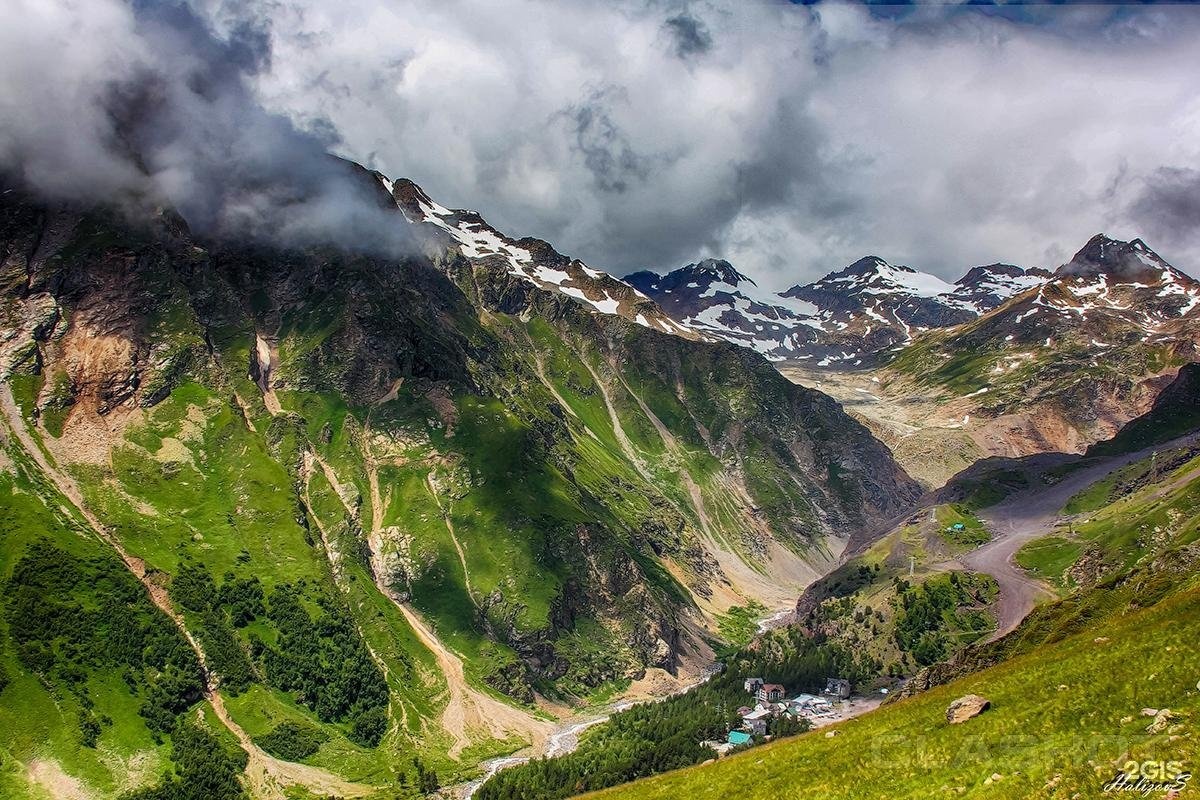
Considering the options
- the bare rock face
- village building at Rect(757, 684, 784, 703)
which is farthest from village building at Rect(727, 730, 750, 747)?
the bare rock face

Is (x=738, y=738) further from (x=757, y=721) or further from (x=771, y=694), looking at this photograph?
(x=771, y=694)

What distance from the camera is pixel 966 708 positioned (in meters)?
38.8

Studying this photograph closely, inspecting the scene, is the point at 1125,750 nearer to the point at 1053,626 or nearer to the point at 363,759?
the point at 1053,626

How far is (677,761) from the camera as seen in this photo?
159 metres

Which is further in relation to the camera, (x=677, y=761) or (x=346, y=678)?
(x=346, y=678)

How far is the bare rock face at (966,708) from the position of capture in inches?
1503

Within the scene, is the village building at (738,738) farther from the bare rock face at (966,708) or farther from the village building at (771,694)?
the bare rock face at (966,708)

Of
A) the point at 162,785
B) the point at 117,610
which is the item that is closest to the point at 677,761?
the point at 162,785

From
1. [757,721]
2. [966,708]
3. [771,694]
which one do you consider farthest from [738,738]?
[966,708]

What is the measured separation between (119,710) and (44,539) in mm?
52529

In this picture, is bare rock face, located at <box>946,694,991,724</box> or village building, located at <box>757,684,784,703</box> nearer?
bare rock face, located at <box>946,694,991,724</box>

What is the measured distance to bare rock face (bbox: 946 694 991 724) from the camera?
38.2 m

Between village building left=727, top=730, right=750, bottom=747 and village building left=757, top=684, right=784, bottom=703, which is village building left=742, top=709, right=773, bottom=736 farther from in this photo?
village building left=757, top=684, right=784, bottom=703

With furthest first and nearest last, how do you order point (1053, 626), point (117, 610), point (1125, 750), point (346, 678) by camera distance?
point (346, 678), point (117, 610), point (1053, 626), point (1125, 750)
